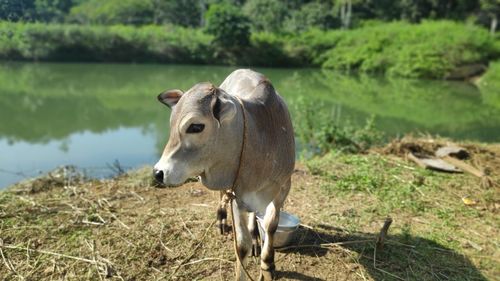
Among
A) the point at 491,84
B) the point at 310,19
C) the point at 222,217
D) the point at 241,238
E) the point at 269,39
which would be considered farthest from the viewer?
the point at 310,19

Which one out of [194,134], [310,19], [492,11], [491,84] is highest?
[194,134]

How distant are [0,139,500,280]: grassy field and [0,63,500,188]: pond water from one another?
74.3 inches

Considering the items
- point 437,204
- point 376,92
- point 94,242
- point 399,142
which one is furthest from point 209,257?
point 376,92

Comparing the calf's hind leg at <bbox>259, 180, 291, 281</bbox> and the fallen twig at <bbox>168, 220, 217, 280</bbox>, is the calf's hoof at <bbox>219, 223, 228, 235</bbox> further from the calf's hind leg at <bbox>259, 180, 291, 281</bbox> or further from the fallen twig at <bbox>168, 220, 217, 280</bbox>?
the calf's hind leg at <bbox>259, 180, 291, 281</bbox>

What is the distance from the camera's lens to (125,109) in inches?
544

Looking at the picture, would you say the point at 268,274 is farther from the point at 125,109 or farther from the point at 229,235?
the point at 125,109

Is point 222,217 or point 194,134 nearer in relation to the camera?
point 194,134

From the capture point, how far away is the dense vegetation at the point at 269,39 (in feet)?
87.2

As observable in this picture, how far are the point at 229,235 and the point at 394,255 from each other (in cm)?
157

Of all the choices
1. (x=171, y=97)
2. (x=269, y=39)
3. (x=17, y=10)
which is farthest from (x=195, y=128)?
(x=269, y=39)

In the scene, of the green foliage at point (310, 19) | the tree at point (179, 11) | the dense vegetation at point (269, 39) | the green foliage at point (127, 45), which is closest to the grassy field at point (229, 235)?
the dense vegetation at point (269, 39)

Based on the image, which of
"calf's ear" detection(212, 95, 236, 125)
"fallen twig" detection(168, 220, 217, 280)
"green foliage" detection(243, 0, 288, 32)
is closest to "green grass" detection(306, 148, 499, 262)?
"fallen twig" detection(168, 220, 217, 280)

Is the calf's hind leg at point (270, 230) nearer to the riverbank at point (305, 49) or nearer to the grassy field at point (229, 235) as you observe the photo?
the grassy field at point (229, 235)

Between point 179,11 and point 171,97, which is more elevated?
point 171,97
